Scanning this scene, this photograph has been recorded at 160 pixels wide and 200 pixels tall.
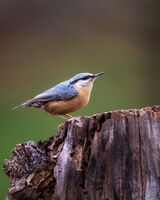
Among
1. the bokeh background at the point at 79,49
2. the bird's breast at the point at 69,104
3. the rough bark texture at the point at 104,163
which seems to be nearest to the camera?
the rough bark texture at the point at 104,163

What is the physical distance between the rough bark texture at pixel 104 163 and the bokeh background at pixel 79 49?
3.62 meters

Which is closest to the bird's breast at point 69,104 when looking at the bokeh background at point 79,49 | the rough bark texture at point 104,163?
the rough bark texture at point 104,163

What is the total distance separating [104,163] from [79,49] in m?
5.84

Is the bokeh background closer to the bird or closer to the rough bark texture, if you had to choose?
the bird

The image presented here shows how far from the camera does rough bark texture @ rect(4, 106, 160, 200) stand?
82.3 inches

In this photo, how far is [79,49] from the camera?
782 cm

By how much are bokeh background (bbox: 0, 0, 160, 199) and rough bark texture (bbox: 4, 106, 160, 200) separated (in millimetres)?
3624

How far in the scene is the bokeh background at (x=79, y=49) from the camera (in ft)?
20.8

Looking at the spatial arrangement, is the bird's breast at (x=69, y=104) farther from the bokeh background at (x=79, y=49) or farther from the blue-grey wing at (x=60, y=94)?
the bokeh background at (x=79, y=49)

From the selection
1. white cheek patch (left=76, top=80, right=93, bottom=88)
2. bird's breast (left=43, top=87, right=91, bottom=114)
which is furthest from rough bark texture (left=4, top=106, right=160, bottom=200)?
white cheek patch (left=76, top=80, right=93, bottom=88)

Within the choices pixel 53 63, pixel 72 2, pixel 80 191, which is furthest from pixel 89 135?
pixel 72 2

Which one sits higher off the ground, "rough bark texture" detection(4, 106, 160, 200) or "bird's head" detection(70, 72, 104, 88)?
"bird's head" detection(70, 72, 104, 88)

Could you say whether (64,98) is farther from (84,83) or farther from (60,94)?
(84,83)

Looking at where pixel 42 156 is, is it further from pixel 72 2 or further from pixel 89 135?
pixel 72 2
